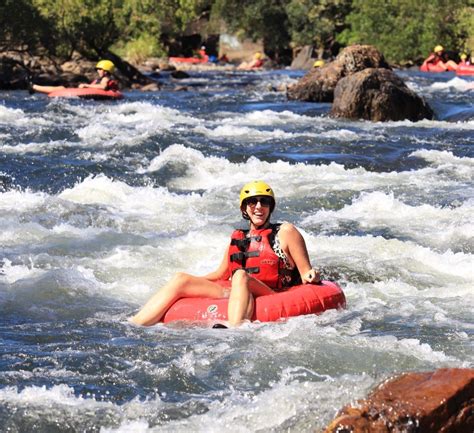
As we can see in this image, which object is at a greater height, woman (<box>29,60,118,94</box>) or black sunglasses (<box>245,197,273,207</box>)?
black sunglasses (<box>245,197,273,207</box>)

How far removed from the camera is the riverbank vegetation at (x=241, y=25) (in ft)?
93.5

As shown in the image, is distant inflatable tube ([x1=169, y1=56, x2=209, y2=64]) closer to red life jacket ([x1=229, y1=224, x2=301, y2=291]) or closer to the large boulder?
the large boulder

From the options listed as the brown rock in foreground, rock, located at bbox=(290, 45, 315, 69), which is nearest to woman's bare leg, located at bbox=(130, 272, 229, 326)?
the brown rock in foreground

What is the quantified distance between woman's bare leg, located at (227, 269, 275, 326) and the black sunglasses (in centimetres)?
55

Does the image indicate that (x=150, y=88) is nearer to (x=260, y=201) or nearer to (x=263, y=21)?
(x=260, y=201)

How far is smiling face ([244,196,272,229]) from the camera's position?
7098 millimetres

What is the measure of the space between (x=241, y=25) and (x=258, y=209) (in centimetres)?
4331

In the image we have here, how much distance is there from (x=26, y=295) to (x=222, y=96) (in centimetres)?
1658

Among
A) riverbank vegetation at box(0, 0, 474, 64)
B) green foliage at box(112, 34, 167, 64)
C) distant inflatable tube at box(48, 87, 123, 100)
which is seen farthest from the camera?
green foliage at box(112, 34, 167, 64)

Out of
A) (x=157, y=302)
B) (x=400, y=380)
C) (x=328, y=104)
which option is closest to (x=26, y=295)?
(x=157, y=302)

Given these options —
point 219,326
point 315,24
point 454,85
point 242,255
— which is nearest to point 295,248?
point 242,255

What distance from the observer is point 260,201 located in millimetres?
7098

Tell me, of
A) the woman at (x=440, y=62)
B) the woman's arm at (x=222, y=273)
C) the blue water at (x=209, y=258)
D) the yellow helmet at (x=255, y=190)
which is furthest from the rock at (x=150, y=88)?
Answer: the yellow helmet at (x=255, y=190)

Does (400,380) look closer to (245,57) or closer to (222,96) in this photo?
(222,96)
